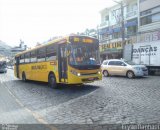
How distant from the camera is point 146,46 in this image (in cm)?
2202

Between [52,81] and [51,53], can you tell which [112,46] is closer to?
[51,53]

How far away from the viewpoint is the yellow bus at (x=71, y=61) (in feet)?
41.1

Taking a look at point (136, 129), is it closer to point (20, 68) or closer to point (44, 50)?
point (44, 50)

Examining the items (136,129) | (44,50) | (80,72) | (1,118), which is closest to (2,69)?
(44,50)

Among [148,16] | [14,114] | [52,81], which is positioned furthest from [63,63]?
[148,16]

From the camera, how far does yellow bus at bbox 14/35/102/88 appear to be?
12.5 metres

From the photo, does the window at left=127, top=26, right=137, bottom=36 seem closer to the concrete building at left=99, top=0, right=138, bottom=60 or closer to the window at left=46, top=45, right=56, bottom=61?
the concrete building at left=99, top=0, right=138, bottom=60

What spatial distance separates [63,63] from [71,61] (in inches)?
32.2

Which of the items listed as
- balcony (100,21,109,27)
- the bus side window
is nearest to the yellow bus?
the bus side window

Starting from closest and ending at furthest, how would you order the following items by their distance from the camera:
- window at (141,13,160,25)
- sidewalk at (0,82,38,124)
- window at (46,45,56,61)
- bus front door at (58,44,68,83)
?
sidewalk at (0,82,38,124) < bus front door at (58,44,68,83) < window at (46,45,56,61) < window at (141,13,160,25)

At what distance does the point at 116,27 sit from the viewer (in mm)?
42250

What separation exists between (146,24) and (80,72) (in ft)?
83.0

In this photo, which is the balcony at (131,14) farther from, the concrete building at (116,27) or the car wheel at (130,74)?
the car wheel at (130,74)

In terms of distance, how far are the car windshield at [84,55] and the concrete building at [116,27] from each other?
742 inches
